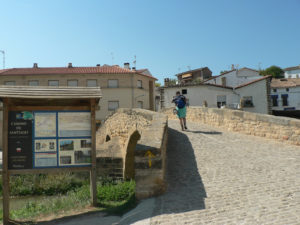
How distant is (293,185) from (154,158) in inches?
108

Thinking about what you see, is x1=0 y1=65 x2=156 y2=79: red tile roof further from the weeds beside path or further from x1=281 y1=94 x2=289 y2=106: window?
the weeds beside path

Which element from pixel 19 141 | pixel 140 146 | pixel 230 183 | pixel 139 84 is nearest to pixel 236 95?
pixel 139 84

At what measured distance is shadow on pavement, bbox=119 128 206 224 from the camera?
454 centimetres

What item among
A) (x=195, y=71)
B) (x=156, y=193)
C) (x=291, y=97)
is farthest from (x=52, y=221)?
(x=195, y=71)

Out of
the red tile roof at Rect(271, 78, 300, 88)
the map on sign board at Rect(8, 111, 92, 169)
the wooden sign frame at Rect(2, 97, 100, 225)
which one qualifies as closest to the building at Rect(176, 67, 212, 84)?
the red tile roof at Rect(271, 78, 300, 88)

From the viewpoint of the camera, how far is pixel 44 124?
5262 millimetres

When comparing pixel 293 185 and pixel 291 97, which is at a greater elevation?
pixel 291 97

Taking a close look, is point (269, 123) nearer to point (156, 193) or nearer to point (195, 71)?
point (156, 193)

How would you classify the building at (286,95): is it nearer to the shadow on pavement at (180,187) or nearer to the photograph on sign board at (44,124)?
the shadow on pavement at (180,187)

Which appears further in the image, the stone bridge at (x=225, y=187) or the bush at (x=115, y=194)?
the bush at (x=115, y=194)

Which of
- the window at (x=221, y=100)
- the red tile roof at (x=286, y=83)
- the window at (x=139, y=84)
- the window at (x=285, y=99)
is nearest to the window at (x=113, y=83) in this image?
the window at (x=139, y=84)

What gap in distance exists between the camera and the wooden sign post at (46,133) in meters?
5.14

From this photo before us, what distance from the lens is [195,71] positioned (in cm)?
4412

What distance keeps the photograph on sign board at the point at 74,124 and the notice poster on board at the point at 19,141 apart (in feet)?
1.91
